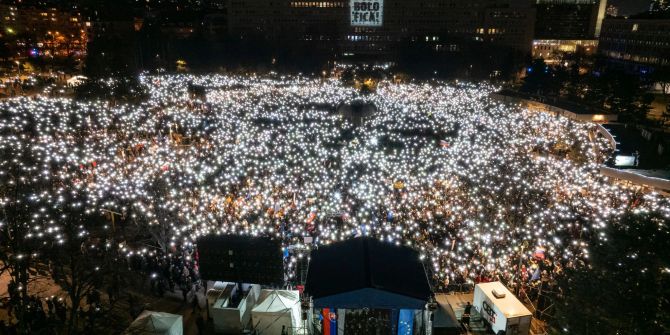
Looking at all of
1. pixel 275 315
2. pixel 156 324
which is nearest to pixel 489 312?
pixel 275 315

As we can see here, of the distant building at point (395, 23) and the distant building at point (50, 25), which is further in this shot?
the distant building at point (395, 23)

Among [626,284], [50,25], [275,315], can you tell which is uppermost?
[50,25]

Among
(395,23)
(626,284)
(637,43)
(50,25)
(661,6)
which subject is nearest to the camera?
(626,284)

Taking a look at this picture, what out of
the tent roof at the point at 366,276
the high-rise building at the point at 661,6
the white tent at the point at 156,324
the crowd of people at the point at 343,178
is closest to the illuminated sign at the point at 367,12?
the high-rise building at the point at 661,6

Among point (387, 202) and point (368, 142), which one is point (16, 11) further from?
point (387, 202)

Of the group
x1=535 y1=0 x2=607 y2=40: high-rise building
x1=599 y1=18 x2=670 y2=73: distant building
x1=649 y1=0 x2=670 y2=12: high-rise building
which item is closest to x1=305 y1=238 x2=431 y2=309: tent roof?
x1=599 y1=18 x2=670 y2=73: distant building

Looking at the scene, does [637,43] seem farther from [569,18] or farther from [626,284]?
Result: [626,284]

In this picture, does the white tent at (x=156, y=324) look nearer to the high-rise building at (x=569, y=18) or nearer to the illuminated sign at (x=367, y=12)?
the illuminated sign at (x=367, y=12)

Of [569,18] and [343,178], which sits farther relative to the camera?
[569,18]
